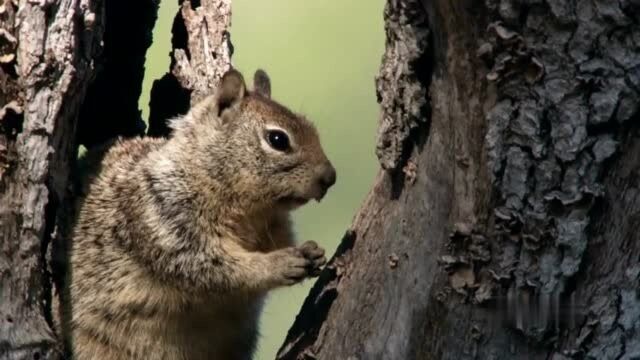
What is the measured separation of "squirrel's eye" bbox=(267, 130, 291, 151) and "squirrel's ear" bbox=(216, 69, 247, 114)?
0.71 feet

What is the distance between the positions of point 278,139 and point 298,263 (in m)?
0.51

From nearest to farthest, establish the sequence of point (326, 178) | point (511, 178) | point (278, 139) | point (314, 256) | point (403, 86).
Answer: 1. point (511, 178)
2. point (403, 86)
3. point (314, 256)
4. point (326, 178)
5. point (278, 139)

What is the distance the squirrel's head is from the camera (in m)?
3.36

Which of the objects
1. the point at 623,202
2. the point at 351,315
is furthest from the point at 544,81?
the point at 351,315

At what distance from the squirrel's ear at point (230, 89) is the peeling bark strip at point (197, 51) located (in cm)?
55

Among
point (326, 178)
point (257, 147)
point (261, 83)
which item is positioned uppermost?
point (261, 83)

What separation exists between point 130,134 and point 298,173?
4.48ft

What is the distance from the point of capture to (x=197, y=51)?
412cm

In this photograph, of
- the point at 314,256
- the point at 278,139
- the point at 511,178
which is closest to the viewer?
the point at 511,178

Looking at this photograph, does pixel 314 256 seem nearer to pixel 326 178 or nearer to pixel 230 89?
pixel 326 178

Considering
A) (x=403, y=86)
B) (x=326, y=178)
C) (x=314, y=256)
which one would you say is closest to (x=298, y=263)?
(x=314, y=256)

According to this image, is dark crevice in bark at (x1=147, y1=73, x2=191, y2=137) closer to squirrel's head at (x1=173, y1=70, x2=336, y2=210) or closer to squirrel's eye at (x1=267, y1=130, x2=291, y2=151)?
squirrel's head at (x1=173, y1=70, x2=336, y2=210)

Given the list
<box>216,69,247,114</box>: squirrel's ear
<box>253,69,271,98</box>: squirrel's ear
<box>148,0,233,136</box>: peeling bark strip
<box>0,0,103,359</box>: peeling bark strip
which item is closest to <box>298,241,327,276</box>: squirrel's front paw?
<box>216,69,247,114</box>: squirrel's ear

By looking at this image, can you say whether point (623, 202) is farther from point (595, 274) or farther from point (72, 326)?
point (72, 326)
